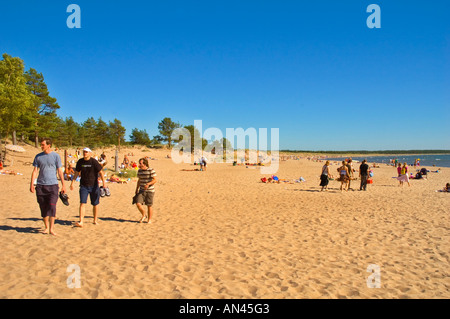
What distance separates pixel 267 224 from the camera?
7199 millimetres

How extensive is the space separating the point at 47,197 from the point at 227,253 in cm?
381

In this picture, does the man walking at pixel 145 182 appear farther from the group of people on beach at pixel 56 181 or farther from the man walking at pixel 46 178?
the man walking at pixel 46 178

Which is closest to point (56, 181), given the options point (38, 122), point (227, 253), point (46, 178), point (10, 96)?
point (46, 178)

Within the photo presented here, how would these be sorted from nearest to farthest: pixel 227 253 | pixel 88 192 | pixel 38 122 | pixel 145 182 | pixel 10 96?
pixel 227 253 < pixel 88 192 < pixel 145 182 < pixel 10 96 < pixel 38 122

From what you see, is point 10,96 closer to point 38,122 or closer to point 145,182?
point 38,122

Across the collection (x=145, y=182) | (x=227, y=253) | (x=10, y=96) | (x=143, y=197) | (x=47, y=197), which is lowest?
(x=227, y=253)

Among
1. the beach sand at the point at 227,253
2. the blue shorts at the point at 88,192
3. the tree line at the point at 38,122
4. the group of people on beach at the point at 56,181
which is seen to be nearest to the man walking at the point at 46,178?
the group of people on beach at the point at 56,181

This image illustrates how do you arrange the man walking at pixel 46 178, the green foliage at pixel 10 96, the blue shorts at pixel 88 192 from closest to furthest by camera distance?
the man walking at pixel 46 178 → the blue shorts at pixel 88 192 → the green foliage at pixel 10 96

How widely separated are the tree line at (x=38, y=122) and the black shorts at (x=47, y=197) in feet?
63.7

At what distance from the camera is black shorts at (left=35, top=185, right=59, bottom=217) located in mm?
5352

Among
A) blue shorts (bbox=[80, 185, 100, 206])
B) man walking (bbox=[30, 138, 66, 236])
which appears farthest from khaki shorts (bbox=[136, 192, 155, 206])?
man walking (bbox=[30, 138, 66, 236])

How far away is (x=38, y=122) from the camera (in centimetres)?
3291

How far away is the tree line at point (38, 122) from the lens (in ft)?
67.3
